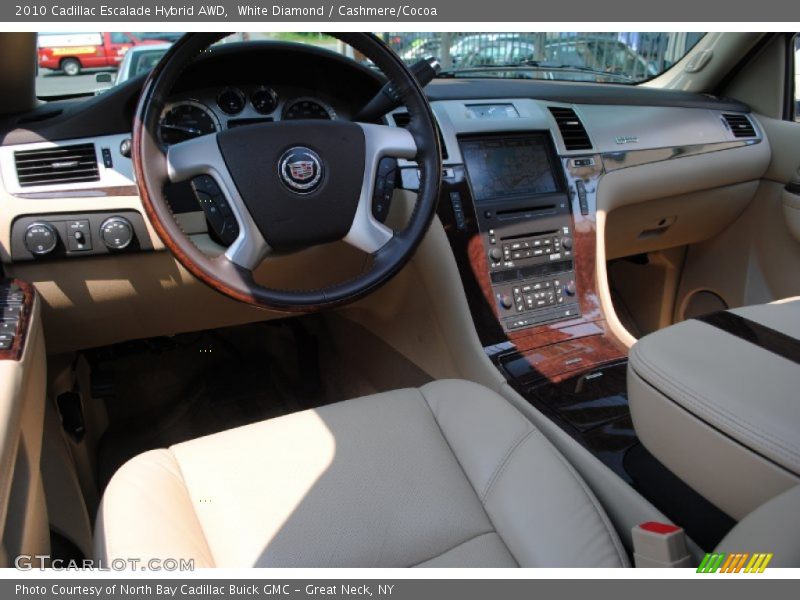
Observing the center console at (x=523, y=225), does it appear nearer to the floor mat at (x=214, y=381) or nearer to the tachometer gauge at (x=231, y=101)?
the tachometer gauge at (x=231, y=101)

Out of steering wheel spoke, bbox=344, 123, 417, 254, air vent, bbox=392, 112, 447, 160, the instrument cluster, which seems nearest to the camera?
steering wheel spoke, bbox=344, 123, 417, 254

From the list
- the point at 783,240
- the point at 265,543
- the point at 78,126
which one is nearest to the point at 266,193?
the point at 78,126

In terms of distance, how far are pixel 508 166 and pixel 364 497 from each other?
1044mm

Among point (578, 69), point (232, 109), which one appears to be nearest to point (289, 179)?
point (232, 109)

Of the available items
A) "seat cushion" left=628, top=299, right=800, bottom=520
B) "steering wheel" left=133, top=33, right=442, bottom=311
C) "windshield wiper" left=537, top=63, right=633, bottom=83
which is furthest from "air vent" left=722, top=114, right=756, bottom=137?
"steering wheel" left=133, top=33, right=442, bottom=311

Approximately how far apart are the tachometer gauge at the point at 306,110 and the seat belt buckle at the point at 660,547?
1.16 m

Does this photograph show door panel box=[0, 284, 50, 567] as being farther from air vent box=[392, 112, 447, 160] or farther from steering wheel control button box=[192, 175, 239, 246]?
air vent box=[392, 112, 447, 160]

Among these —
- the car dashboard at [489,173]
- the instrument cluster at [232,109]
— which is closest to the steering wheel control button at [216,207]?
the car dashboard at [489,173]

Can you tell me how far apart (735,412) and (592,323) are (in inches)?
34.9

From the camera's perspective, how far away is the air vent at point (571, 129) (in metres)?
1.86

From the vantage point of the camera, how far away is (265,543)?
1.01 m

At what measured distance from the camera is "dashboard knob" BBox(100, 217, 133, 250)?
1450mm

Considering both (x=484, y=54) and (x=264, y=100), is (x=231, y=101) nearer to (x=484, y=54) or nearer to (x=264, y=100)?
(x=264, y=100)

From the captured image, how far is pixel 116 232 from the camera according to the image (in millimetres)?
1456
